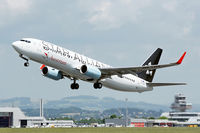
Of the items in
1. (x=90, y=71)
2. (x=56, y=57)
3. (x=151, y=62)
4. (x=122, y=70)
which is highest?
(x=151, y=62)

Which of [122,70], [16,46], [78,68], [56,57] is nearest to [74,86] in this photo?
[78,68]

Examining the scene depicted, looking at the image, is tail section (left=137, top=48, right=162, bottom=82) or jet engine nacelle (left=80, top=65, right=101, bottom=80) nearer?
jet engine nacelle (left=80, top=65, right=101, bottom=80)

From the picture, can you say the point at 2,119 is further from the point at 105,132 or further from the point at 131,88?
the point at 105,132

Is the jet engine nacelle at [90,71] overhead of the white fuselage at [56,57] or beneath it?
beneath

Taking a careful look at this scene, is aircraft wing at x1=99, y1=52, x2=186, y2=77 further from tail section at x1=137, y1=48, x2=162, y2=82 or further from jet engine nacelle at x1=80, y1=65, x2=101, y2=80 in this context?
tail section at x1=137, y1=48, x2=162, y2=82

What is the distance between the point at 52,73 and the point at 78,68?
21.0 feet

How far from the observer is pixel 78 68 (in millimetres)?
64000

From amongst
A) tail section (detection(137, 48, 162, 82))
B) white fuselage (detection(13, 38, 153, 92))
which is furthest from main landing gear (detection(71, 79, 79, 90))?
tail section (detection(137, 48, 162, 82))

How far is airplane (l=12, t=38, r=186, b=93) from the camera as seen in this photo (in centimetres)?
6019

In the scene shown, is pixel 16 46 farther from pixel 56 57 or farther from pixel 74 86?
pixel 74 86

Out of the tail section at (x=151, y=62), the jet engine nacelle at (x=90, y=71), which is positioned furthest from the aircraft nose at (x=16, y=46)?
the tail section at (x=151, y=62)

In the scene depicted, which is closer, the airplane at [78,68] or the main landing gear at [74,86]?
the airplane at [78,68]

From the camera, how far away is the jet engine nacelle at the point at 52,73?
68.4 m

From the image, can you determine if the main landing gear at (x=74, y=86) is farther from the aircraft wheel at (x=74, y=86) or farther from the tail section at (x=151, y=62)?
the tail section at (x=151, y=62)
